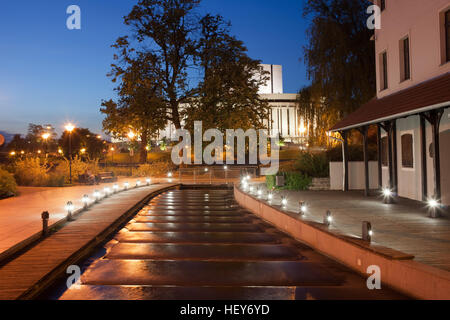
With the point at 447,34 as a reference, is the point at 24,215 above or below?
below

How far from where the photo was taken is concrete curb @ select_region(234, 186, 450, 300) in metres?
4.76

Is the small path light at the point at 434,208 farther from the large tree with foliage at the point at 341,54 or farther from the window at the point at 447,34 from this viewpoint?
the large tree with foliage at the point at 341,54

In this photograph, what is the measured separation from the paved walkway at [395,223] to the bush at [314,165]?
13.7 feet

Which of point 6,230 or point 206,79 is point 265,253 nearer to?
point 6,230

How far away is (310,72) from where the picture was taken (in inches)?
976

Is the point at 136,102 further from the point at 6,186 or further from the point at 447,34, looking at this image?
the point at 447,34

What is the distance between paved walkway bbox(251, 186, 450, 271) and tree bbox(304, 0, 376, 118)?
10.7m

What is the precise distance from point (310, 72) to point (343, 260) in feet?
64.6

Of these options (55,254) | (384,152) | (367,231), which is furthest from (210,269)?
(384,152)

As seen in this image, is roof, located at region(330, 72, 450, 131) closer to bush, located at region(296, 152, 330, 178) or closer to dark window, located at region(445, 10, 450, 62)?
dark window, located at region(445, 10, 450, 62)

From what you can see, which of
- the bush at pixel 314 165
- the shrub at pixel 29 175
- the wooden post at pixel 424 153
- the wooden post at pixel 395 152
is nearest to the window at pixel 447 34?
the wooden post at pixel 424 153

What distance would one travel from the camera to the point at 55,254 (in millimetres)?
7109

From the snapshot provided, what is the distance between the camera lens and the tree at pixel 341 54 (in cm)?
2353
